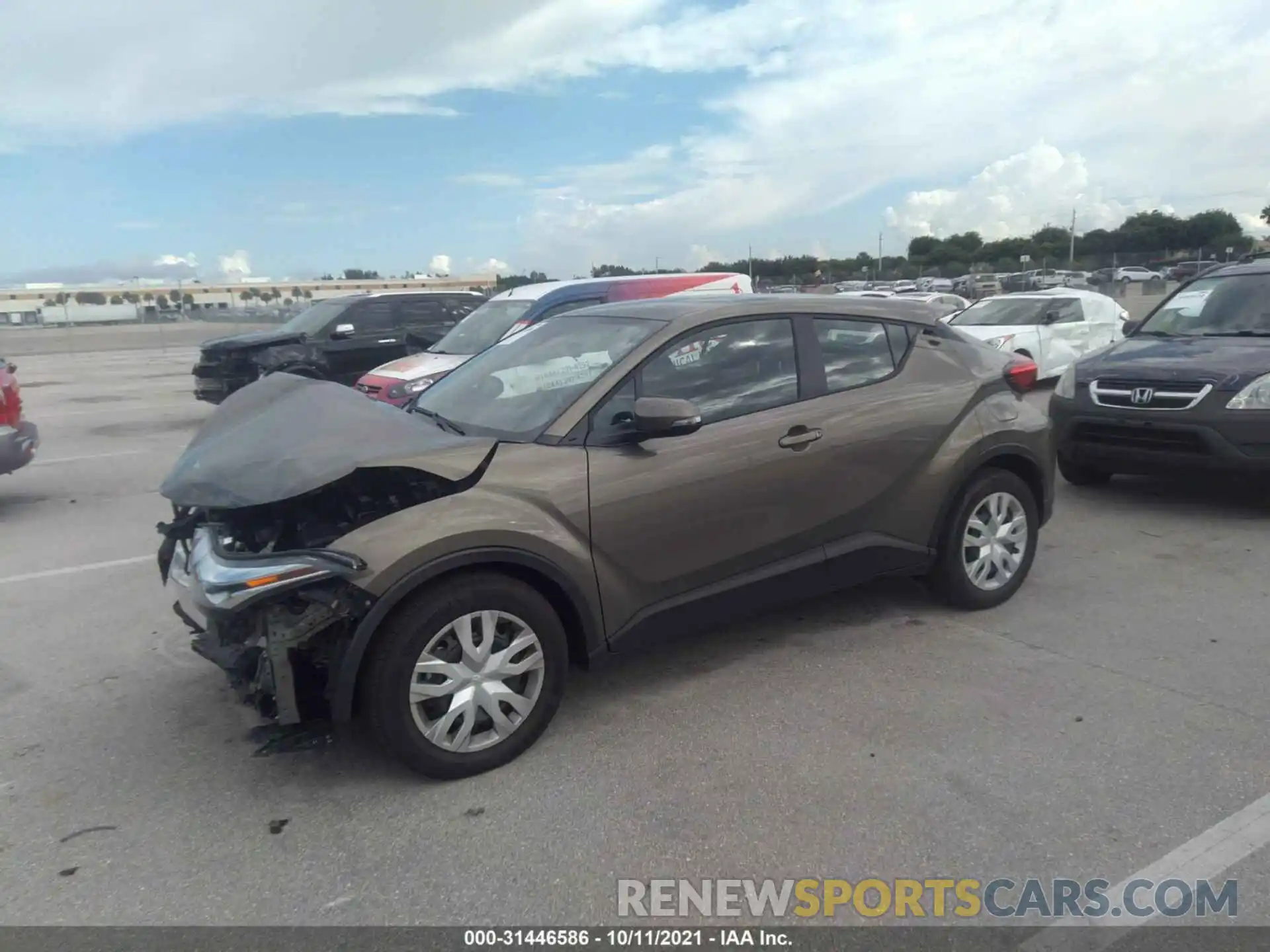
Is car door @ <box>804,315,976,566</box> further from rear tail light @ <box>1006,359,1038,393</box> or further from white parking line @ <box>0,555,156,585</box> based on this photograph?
white parking line @ <box>0,555,156,585</box>

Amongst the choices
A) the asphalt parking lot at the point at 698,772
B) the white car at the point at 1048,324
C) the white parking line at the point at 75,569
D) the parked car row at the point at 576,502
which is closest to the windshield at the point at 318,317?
the white parking line at the point at 75,569

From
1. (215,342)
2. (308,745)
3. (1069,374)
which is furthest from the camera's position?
(215,342)

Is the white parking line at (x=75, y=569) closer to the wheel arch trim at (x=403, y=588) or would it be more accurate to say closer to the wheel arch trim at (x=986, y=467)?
the wheel arch trim at (x=403, y=588)

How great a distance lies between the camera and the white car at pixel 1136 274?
44344 mm

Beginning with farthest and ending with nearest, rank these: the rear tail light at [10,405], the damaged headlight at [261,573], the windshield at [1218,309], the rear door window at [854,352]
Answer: the rear tail light at [10,405] < the windshield at [1218,309] < the rear door window at [854,352] < the damaged headlight at [261,573]

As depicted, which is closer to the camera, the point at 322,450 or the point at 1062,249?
the point at 322,450

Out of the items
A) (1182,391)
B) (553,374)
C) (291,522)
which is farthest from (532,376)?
(1182,391)

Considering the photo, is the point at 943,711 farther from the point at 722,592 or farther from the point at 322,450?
the point at 322,450

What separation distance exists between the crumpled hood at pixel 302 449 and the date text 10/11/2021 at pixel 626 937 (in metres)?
1.56

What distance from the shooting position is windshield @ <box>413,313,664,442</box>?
4039 mm

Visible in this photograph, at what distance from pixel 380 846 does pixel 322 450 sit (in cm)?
140

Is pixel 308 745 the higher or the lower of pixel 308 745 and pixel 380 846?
the higher

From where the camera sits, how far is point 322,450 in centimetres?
352

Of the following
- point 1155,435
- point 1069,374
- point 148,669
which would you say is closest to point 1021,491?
point 1155,435
